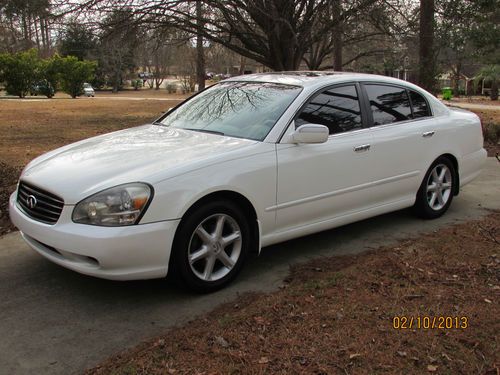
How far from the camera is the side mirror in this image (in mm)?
Result: 4352

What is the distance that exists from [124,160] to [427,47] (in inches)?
390

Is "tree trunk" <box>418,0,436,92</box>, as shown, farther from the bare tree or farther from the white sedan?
the white sedan

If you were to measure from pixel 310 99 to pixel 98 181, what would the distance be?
199 centimetres

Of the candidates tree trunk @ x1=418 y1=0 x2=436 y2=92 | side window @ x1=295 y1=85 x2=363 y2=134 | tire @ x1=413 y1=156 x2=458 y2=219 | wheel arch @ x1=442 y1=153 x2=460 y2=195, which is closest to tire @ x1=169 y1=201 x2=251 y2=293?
side window @ x1=295 y1=85 x2=363 y2=134

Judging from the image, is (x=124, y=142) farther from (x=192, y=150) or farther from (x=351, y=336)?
(x=351, y=336)

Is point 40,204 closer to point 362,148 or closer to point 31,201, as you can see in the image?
point 31,201

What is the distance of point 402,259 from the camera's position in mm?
4574

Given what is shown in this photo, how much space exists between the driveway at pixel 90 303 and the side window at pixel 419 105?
1281 millimetres

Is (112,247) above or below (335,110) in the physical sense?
below

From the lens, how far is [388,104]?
5.46 m

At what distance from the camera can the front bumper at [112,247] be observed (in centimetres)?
351

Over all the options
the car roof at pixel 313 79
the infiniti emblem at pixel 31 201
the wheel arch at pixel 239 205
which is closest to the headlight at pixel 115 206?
the wheel arch at pixel 239 205

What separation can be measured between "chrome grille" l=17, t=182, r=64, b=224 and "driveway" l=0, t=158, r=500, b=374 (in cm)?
59

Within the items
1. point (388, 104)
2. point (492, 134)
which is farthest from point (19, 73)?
point (388, 104)
